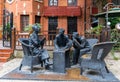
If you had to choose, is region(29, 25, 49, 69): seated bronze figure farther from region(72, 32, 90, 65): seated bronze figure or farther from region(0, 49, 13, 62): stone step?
region(0, 49, 13, 62): stone step

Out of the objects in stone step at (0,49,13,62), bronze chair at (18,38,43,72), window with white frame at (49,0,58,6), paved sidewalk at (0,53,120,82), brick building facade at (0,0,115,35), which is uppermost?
window with white frame at (49,0,58,6)

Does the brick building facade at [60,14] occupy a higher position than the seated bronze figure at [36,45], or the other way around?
the brick building facade at [60,14]

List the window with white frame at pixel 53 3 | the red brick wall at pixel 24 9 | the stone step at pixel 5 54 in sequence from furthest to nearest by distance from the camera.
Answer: the window with white frame at pixel 53 3, the red brick wall at pixel 24 9, the stone step at pixel 5 54

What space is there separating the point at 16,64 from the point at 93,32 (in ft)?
15.1

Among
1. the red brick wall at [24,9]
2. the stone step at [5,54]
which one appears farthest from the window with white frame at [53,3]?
the stone step at [5,54]

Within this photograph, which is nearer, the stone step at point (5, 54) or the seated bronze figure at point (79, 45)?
the seated bronze figure at point (79, 45)

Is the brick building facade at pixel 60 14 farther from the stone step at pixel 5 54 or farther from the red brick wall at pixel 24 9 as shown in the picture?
the stone step at pixel 5 54

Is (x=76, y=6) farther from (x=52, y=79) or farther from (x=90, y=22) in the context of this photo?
(x=52, y=79)

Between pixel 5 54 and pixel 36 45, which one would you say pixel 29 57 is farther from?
pixel 5 54

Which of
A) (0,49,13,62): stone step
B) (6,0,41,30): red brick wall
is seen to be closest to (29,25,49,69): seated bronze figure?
(0,49,13,62): stone step

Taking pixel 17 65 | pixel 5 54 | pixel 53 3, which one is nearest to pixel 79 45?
pixel 17 65

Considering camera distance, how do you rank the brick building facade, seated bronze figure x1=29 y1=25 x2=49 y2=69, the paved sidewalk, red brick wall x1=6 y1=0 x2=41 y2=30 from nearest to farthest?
1. the paved sidewalk
2. seated bronze figure x1=29 y1=25 x2=49 y2=69
3. red brick wall x1=6 y1=0 x2=41 y2=30
4. the brick building facade

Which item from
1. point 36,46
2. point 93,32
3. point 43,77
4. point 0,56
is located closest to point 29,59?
point 36,46

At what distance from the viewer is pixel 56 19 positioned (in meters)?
25.2
